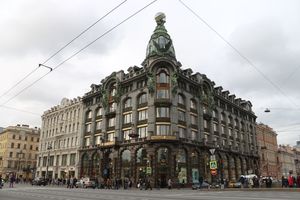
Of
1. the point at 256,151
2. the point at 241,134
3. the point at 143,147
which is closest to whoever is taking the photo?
the point at 143,147

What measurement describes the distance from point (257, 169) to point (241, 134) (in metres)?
11.9

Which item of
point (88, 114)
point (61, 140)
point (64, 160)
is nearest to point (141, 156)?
point (88, 114)

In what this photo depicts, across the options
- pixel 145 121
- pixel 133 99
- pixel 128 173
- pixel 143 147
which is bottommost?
pixel 128 173

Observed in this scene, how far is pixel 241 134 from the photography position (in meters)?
76.6

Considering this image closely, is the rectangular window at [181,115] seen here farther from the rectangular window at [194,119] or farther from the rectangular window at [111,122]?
the rectangular window at [111,122]

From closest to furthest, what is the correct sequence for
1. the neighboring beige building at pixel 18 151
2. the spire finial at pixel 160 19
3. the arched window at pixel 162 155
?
the arched window at pixel 162 155
the spire finial at pixel 160 19
the neighboring beige building at pixel 18 151

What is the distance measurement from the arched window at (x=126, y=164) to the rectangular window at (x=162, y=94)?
11512 mm

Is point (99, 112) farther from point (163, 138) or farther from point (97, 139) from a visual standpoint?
point (163, 138)

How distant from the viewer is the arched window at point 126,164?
171ft

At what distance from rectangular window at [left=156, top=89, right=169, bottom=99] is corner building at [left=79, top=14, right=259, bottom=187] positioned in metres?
0.17

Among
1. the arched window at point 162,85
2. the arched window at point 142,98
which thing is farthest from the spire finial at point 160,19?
the arched window at point 142,98

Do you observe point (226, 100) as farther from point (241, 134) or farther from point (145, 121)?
point (145, 121)

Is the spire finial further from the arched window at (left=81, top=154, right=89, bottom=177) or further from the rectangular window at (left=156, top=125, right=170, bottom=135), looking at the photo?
the arched window at (left=81, top=154, right=89, bottom=177)

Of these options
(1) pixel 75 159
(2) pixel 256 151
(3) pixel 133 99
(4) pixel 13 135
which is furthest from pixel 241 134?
(4) pixel 13 135
